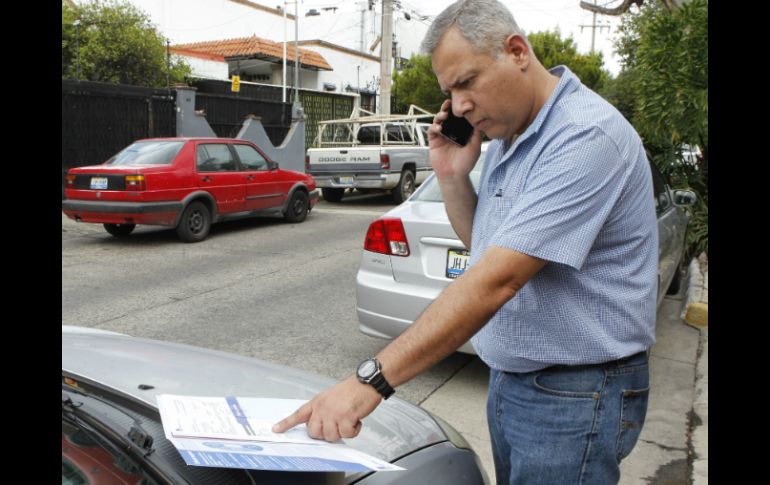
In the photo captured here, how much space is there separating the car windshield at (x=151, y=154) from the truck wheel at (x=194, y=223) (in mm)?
746

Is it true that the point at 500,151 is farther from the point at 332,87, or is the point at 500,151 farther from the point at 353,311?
the point at 332,87

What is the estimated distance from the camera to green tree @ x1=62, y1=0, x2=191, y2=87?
985 inches

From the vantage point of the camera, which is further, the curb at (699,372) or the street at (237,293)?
the street at (237,293)

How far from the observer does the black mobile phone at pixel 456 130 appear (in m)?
2.08

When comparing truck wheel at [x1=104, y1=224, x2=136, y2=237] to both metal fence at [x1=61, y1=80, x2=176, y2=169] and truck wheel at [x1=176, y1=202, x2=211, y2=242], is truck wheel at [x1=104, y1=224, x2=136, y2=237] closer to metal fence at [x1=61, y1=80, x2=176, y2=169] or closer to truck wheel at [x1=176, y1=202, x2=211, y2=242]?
truck wheel at [x1=176, y1=202, x2=211, y2=242]

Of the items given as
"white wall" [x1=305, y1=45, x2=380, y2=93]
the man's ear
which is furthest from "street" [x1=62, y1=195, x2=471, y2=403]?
"white wall" [x1=305, y1=45, x2=380, y2=93]

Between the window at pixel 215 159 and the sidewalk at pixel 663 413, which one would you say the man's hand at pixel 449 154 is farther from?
the window at pixel 215 159

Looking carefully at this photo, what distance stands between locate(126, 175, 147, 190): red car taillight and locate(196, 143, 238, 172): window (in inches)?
A: 40.1

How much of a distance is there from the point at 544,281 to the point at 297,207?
10.8m

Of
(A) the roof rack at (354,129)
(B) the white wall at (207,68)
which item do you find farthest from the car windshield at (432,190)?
(B) the white wall at (207,68)
